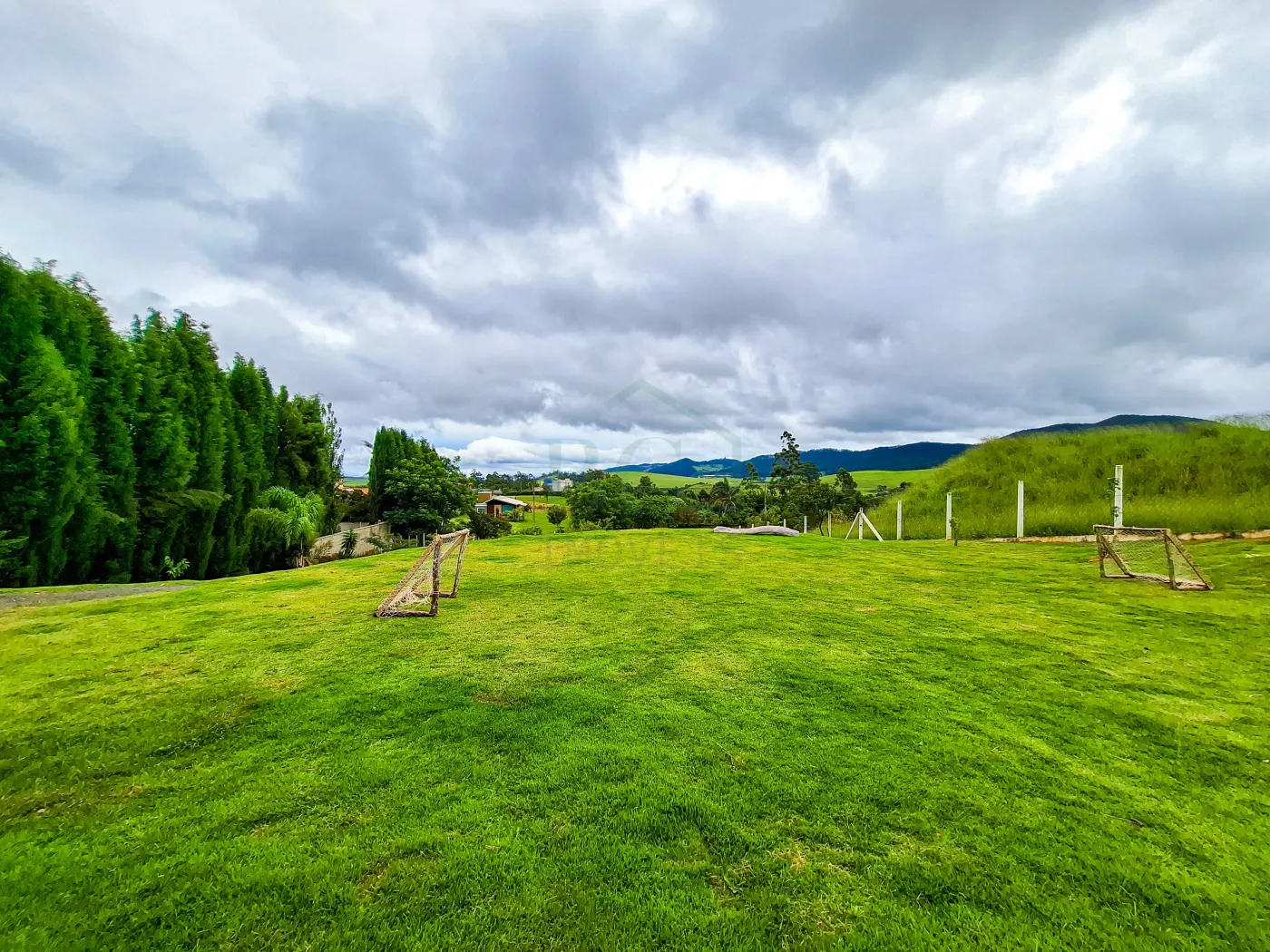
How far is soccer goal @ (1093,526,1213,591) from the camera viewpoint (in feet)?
21.4

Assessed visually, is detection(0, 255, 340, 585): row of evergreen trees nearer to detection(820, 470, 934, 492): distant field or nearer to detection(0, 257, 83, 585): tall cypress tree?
detection(0, 257, 83, 585): tall cypress tree

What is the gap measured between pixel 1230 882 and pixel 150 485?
14620 mm

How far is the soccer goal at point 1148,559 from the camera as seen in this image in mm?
6508

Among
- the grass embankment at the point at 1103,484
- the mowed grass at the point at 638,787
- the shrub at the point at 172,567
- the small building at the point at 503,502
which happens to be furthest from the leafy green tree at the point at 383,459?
the grass embankment at the point at 1103,484

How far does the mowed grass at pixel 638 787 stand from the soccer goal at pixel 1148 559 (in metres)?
1.66

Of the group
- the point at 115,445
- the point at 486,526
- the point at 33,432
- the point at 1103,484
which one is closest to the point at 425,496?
the point at 486,526

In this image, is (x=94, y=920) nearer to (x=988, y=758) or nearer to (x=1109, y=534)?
(x=988, y=758)

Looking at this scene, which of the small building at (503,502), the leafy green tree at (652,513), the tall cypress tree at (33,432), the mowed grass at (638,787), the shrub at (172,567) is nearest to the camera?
the mowed grass at (638,787)

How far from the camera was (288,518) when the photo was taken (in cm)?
1291

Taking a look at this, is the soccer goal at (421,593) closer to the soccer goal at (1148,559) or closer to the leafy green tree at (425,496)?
the soccer goal at (1148,559)

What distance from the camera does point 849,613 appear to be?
19.2 feet

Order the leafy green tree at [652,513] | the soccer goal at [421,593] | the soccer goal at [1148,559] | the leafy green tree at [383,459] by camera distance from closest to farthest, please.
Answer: the soccer goal at [421,593], the soccer goal at [1148,559], the leafy green tree at [383,459], the leafy green tree at [652,513]

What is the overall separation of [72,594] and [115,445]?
12.2 ft

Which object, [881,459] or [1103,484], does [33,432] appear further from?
[881,459]
